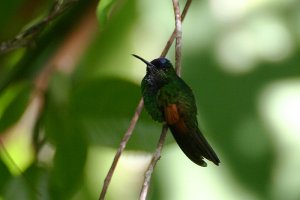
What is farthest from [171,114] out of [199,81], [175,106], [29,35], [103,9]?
[199,81]

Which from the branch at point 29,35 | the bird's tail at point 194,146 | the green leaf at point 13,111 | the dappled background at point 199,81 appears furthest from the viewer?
the dappled background at point 199,81

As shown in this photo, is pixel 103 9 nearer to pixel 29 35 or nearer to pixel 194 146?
pixel 194 146

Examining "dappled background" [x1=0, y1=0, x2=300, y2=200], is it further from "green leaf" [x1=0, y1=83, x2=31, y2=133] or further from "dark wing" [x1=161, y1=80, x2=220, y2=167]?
"dark wing" [x1=161, y1=80, x2=220, y2=167]

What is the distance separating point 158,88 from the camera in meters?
1.09

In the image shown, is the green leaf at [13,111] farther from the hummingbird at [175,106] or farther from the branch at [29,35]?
the hummingbird at [175,106]

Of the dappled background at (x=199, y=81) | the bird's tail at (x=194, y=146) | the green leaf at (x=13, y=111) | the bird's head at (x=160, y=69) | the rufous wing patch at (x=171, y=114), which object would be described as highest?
the bird's head at (x=160, y=69)

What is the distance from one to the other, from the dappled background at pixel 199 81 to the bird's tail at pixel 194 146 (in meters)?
0.54

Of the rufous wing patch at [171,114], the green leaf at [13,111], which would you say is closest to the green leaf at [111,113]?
the green leaf at [13,111]

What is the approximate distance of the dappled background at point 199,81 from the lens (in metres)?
1.69

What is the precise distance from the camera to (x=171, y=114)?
1.06 metres

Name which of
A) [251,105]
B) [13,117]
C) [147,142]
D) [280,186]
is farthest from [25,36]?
[280,186]

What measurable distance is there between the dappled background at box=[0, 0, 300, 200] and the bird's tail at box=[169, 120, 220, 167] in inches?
21.2

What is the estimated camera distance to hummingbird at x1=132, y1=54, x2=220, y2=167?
100 centimetres

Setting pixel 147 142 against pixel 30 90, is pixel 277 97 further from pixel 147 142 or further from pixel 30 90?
pixel 30 90
